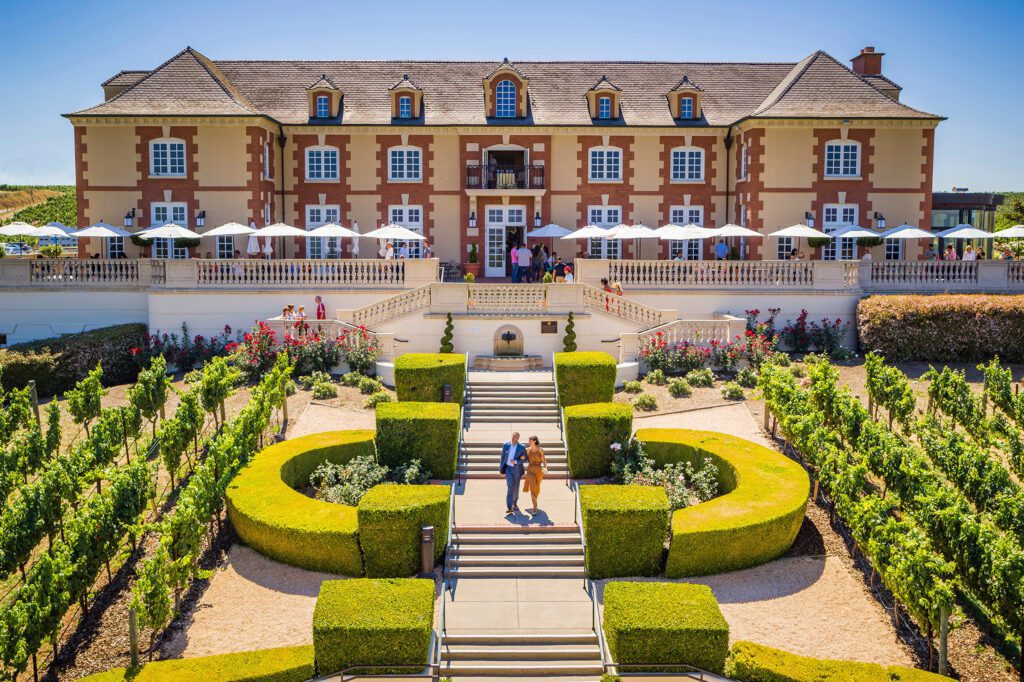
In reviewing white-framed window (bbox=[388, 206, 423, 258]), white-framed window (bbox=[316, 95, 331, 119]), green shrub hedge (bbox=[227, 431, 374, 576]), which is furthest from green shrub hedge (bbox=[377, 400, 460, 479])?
white-framed window (bbox=[316, 95, 331, 119])

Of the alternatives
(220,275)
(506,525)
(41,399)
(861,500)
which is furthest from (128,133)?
(861,500)

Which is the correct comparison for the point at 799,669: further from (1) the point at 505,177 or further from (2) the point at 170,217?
(2) the point at 170,217

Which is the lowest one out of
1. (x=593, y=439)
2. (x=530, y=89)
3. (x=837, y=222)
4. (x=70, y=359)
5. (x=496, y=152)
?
(x=593, y=439)

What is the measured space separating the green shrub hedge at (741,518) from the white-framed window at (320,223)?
21.6 meters

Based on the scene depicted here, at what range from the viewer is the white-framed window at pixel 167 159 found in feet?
118

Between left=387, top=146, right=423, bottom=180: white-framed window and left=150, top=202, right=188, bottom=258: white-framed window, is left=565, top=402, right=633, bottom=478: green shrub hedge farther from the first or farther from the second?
left=150, top=202, right=188, bottom=258: white-framed window

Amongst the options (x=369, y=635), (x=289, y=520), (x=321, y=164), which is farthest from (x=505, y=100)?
(x=369, y=635)

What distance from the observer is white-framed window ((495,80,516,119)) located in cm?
3838

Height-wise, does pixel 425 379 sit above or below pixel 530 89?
below

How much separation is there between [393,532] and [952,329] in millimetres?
20699

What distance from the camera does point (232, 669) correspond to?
1346 cm

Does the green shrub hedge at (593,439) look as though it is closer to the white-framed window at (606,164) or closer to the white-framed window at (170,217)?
the white-framed window at (606,164)

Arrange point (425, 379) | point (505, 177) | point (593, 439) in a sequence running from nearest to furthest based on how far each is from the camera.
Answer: point (593, 439) < point (425, 379) < point (505, 177)

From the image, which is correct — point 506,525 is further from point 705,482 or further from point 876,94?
point 876,94
